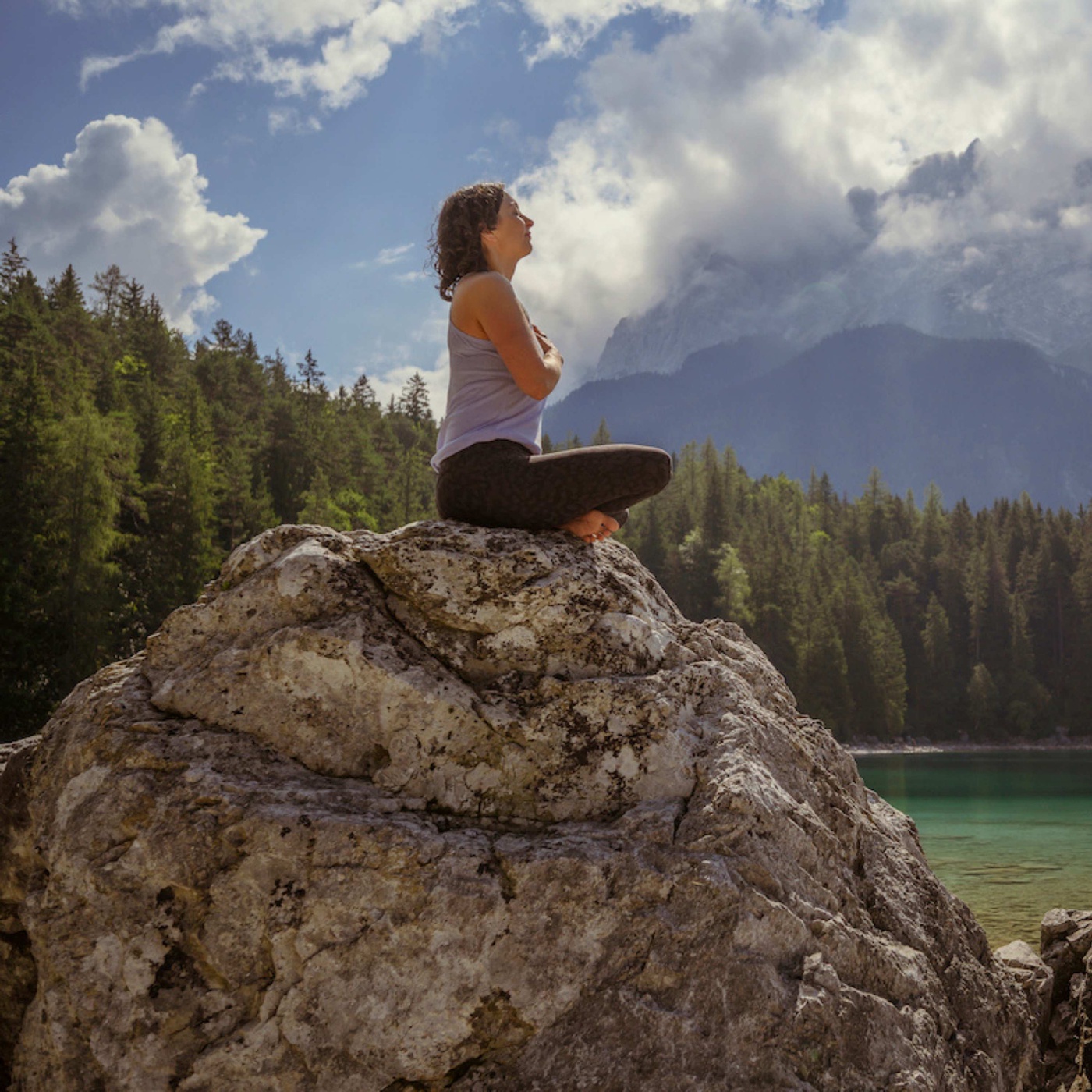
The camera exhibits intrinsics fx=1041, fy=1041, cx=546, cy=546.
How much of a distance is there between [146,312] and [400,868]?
92.0 m

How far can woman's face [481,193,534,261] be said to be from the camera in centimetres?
513

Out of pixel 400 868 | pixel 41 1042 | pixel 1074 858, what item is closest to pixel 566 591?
pixel 400 868

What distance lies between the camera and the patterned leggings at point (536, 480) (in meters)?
4.94

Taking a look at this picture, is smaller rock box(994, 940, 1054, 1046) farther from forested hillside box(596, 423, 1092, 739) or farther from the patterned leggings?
forested hillside box(596, 423, 1092, 739)

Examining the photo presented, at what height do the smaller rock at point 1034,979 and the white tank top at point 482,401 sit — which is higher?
the white tank top at point 482,401

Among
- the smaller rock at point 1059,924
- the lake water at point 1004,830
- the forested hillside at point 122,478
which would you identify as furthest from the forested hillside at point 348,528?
the smaller rock at point 1059,924

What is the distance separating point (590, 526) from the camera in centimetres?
510

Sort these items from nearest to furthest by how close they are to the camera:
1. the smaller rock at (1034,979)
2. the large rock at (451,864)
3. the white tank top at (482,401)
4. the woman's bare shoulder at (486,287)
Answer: the large rock at (451,864)
the woman's bare shoulder at (486,287)
the white tank top at (482,401)
the smaller rock at (1034,979)

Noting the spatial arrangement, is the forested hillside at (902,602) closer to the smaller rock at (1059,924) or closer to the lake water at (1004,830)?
the lake water at (1004,830)

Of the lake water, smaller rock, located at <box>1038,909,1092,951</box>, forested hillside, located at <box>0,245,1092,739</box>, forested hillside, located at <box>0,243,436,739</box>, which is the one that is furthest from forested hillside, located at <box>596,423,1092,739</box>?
smaller rock, located at <box>1038,909,1092,951</box>

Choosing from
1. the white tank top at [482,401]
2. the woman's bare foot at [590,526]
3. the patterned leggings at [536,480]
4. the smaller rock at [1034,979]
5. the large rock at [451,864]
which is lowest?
the smaller rock at [1034,979]

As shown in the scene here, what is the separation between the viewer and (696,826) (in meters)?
4.01

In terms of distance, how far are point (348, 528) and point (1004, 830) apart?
120ft

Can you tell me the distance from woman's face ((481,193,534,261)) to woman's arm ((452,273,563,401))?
0.89 ft
